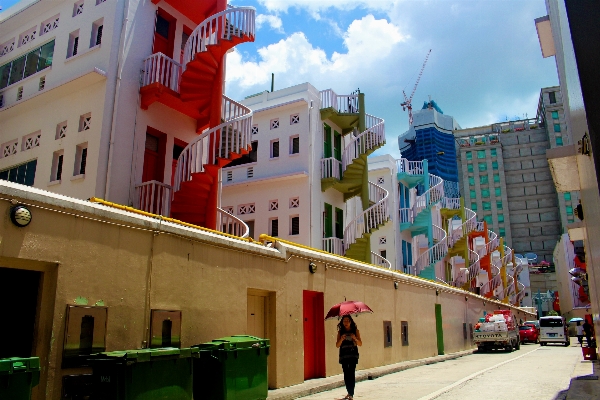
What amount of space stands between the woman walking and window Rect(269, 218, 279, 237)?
1282 centimetres

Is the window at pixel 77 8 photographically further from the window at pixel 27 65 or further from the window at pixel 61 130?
the window at pixel 61 130

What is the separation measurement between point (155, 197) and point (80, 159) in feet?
8.10

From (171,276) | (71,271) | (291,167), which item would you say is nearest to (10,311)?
(71,271)

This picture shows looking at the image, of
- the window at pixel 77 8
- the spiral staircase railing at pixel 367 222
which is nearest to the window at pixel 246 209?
the spiral staircase railing at pixel 367 222

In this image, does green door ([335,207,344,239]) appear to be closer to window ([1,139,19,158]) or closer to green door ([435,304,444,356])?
green door ([435,304,444,356])

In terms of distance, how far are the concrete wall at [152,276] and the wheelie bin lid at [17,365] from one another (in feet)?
4.72

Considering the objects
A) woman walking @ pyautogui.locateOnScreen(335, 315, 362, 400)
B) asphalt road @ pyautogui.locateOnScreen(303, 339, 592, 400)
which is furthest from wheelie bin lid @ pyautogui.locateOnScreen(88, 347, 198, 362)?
asphalt road @ pyautogui.locateOnScreen(303, 339, 592, 400)

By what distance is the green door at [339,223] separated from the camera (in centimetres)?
2455

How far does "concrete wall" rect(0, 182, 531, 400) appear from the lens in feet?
24.4

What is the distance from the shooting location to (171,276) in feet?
30.9

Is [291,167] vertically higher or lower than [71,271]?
higher

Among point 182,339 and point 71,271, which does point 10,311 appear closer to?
point 71,271

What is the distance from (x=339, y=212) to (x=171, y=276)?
1621cm

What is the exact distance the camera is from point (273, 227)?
2386 cm
